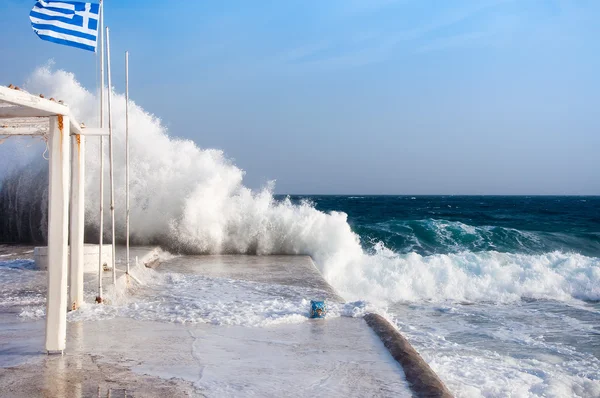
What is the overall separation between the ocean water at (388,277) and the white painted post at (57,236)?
5.82 feet

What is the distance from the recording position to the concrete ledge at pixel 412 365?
4.40 m

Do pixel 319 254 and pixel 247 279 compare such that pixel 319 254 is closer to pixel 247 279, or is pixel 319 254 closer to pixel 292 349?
pixel 247 279

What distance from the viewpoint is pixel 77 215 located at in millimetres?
7082

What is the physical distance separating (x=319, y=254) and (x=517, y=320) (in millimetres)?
7266

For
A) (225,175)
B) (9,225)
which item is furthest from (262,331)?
(9,225)

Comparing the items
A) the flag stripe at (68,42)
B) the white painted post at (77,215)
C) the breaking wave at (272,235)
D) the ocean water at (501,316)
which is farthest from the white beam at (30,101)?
the breaking wave at (272,235)

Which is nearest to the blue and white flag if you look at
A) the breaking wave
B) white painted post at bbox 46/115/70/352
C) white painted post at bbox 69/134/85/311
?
white painted post at bbox 69/134/85/311

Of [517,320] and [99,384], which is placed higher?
[99,384]

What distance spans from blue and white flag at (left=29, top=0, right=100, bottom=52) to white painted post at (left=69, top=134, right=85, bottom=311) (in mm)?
1132

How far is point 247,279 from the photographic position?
36.4 feet

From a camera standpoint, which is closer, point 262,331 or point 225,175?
point 262,331

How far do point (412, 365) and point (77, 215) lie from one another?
4307 millimetres

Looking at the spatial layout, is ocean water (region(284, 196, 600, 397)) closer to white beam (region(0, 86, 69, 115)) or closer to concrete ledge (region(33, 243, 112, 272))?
white beam (region(0, 86, 69, 115))

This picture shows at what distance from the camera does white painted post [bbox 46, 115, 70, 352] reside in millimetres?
5227
